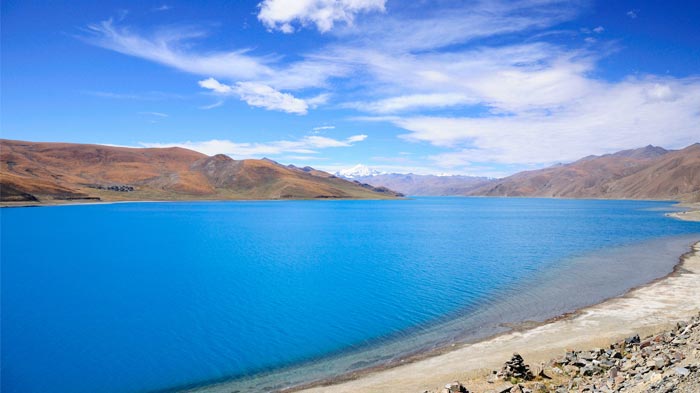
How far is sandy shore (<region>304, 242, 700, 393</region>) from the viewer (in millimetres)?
16094

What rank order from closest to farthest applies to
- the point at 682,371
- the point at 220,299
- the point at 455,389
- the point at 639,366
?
the point at 682,371, the point at 639,366, the point at 455,389, the point at 220,299

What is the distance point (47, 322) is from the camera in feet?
80.8

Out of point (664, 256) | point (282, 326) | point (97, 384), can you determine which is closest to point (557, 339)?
point (282, 326)

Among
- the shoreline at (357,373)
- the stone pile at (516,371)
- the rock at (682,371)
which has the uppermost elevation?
the rock at (682,371)

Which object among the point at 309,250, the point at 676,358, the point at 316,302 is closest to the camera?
the point at 676,358

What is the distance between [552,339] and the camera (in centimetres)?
2023

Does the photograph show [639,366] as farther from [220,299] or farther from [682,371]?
[220,299]

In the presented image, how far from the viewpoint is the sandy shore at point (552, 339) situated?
52.8 ft

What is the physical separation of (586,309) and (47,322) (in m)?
33.3

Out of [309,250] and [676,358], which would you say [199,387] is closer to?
[676,358]

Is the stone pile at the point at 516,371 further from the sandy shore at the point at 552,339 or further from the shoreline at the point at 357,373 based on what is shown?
the shoreline at the point at 357,373

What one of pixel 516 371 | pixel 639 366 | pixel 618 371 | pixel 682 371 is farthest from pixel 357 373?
pixel 682 371

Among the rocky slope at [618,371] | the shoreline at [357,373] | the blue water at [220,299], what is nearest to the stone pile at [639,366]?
the rocky slope at [618,371]

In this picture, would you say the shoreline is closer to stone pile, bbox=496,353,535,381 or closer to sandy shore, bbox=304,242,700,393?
sandy shore, bbox=304,242,700,393
